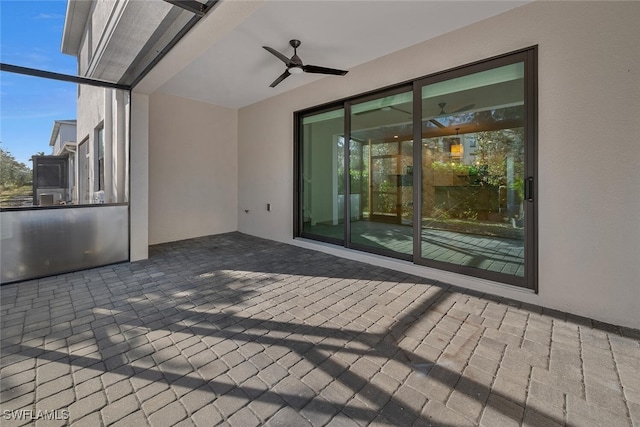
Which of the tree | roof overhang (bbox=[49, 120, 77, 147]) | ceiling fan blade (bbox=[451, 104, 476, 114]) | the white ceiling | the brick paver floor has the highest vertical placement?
the white ceiling

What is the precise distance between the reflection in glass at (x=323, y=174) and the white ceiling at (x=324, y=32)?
0.81m

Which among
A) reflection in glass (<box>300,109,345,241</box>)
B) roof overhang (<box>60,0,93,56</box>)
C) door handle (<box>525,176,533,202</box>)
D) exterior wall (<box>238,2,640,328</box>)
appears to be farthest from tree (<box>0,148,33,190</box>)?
door handle (<box>525,176,533,202</box>)

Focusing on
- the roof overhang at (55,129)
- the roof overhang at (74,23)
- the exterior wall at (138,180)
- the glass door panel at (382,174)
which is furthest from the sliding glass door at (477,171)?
the roof overhang at (74,23)

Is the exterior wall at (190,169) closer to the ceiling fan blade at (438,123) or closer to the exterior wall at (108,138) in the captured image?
the exterior wall at (108,138)

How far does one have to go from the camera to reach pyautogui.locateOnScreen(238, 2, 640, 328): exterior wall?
2.34 m

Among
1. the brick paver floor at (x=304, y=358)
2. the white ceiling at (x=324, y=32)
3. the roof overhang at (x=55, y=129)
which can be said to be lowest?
the brick paver floor at (x=304, y=358)

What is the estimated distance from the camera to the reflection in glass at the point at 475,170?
9.80 ft

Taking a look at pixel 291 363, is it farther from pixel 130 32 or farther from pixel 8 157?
pixel 8 157

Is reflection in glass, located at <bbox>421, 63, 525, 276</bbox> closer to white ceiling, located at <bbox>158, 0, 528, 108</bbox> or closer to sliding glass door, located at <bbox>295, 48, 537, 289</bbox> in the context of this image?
sliding glass door, located at <bbox>295, 48, 537, 289</bbox>

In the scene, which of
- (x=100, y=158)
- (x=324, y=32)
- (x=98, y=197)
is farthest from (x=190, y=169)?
(x=324, y=32)

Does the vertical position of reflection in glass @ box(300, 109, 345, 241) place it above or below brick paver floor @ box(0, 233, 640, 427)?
above

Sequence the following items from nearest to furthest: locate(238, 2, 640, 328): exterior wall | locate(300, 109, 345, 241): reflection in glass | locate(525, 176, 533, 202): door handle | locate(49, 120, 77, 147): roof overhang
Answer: locate(238, 2, 640, 328): exterior wall
locate(525, 176, 533, 202): door handle
locate(49, 120, 77, 147): roof overhang
locate(300, 109, 345, 241): reflection in glass

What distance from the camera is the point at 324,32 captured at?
3.38m

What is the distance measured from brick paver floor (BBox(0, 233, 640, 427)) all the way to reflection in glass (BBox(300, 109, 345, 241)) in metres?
1.92
